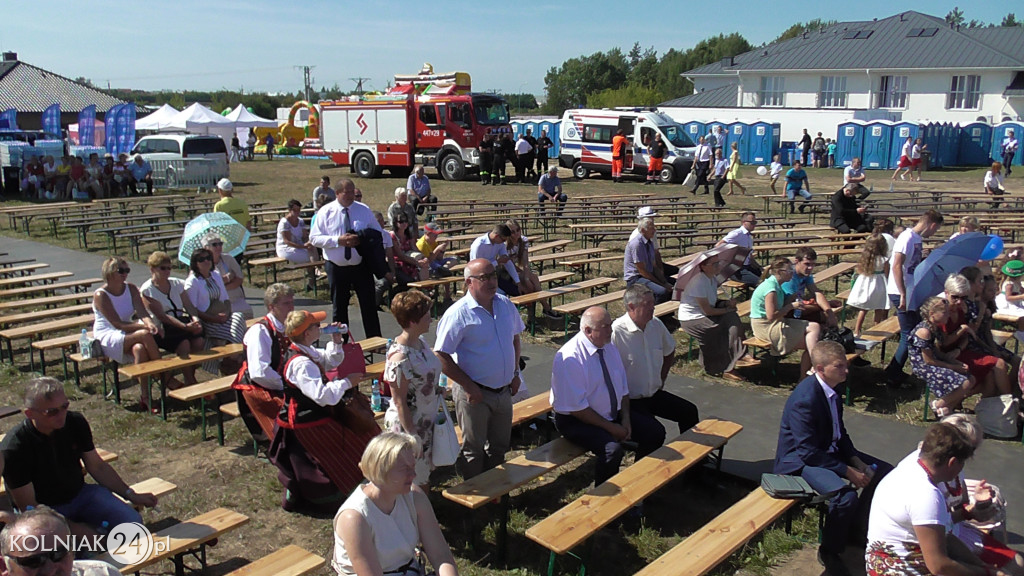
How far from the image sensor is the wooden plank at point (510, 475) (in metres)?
4.18

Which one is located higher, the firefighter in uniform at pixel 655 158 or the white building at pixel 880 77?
the white building at pixel 880 77

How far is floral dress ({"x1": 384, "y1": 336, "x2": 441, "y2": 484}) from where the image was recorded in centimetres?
413

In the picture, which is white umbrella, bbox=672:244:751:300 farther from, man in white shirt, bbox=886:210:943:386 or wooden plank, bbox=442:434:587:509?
wooden plank, bbox=442:434:587:509

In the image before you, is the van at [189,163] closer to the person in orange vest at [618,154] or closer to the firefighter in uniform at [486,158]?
the firefighter in uniform at [486,158]

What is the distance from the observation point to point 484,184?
80.3 feet

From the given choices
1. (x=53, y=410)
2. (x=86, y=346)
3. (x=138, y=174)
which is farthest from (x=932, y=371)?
(x=138, y=174)

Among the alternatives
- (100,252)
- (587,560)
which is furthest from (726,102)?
(587,560)

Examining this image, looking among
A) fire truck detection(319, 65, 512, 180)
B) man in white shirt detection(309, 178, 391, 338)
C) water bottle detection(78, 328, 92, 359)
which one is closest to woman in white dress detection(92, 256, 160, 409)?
water bottle detection(78, 328, 92, 359)

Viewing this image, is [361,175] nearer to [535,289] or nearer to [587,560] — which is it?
[535,289]

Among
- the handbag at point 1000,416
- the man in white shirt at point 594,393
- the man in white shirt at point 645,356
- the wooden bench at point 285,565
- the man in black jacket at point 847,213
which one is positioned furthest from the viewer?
the man in black jacket at point 847,213

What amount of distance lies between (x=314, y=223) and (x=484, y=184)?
17.3m

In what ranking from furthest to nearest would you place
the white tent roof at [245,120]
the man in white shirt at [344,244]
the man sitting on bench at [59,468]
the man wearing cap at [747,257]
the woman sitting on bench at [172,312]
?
the white tent roof at [245,120]
the man wearing cap at [747,257]
the man in white shirt at [344,244]
the woman sitting on bench at [172,312]
the man sitting on bench at [59,468]

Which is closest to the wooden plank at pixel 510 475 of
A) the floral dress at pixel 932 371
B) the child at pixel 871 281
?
the floral dress at pixel 932 371

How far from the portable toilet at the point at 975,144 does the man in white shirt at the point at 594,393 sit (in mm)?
32027
